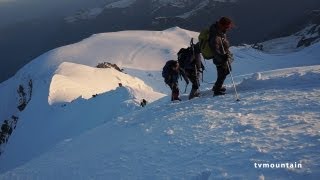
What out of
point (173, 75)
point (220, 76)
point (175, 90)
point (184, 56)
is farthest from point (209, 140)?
point (173, 75)

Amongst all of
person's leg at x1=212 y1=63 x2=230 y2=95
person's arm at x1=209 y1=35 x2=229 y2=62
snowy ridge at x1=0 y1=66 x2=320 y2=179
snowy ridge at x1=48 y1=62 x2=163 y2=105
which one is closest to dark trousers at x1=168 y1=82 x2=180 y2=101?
snowy ridge at x1=0 y1=66 x2=320 y2=179

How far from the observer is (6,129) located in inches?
2015

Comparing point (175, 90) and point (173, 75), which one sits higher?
point (173, 75)

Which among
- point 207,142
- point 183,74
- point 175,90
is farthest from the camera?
point 175,90

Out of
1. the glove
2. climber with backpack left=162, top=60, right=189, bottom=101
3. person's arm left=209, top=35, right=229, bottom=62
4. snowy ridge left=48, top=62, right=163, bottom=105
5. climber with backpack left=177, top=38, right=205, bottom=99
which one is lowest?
snowy ridge left=48, top=62, right=163, bottom=105

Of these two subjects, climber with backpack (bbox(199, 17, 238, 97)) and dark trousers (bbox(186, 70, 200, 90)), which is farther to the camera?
dark trousers (bbox(186, 70, 200, 90))

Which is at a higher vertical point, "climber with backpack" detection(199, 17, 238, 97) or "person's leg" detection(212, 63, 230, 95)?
"climber with backpack" detection(199, 17, 238, 97)

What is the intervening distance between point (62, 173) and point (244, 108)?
5.26 m

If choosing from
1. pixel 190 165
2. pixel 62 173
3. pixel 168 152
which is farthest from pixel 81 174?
pixel 190 165

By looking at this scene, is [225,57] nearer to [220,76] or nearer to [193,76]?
[220,76]

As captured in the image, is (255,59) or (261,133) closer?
(261,133)

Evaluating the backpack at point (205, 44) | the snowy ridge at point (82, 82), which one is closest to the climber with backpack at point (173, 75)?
the backpack at point (205, 44)

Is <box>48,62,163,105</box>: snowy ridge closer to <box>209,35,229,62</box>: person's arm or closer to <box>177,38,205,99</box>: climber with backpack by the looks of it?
<box>177,38,205,99</box>: climber with backpack

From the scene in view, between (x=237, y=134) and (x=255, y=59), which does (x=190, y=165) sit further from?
(x=255, y=59)
